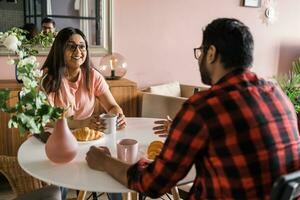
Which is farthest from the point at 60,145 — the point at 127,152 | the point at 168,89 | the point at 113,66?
the point at 168,89

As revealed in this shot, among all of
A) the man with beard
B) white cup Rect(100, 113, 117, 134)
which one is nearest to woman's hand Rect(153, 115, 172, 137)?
white cup Rect(100, 113, 117, 134)

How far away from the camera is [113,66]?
9.33ft

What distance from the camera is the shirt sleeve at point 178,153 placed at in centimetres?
87

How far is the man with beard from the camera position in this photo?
859 mm

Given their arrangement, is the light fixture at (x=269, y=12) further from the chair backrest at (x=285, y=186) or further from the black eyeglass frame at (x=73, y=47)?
the chair backrest at (x=285, y=186)

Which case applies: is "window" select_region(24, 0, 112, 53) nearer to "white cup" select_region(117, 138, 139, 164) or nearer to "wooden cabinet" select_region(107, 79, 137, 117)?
"wooden cabinet" select_region(107, 79, 137, 117)

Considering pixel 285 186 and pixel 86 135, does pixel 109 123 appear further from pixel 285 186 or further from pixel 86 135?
pixel 285 186

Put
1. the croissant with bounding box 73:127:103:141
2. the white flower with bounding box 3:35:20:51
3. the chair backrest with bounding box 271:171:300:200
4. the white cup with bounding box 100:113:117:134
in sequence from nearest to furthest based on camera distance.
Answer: the chair backrest with bounding box 271:171:300:200 → the white flower with bounding box 3:35:20:51 → the croissant with bounding box 73:127:103:141 → the white cup with bounding box 100:113:117:134

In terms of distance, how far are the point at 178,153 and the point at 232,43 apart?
342 millimetres

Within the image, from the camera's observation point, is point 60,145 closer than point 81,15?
Yes

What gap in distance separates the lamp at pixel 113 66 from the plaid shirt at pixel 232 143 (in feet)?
6.56

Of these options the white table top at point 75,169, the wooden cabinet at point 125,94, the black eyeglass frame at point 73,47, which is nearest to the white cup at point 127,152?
the white table top at point 75,169

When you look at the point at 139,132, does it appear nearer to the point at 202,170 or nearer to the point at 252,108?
the point at 202,170

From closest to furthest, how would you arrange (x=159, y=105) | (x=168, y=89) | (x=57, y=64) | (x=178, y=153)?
(x=178, y=153)
(x=57, y=64)
(x=159, y=105)
(x=168, y=89)
